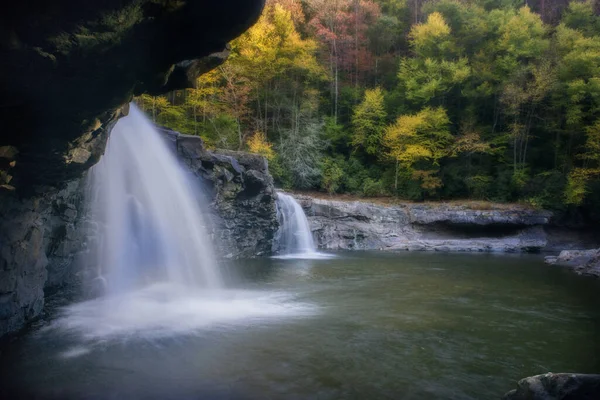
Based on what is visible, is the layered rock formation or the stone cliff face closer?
the layered rock formation

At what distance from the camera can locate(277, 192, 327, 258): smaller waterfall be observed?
2249 centimetres

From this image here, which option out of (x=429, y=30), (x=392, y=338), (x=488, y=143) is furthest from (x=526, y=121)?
(x=392, y=338)

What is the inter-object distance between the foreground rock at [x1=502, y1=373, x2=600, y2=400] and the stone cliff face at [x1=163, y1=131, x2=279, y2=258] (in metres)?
14.2

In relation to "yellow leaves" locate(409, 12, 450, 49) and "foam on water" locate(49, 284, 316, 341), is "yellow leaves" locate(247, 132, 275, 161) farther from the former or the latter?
"foam on water" locate(49, 284, 316, 341)

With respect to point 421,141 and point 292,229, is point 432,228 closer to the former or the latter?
point 421,141

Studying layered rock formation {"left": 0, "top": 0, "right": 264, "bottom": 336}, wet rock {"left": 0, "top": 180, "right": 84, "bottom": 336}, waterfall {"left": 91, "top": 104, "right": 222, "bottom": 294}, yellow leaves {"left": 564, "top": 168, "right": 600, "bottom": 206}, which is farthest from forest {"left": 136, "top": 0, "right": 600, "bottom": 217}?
layered rock formation {"left": 0, "top": 0, "right": 264, "bottom": 336}

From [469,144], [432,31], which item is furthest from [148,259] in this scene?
[432,31]

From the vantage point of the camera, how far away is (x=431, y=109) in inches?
1240

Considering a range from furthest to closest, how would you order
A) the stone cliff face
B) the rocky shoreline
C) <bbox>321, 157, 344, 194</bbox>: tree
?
<bbox>321, 157, 344, 194</bbox>: tree < the rocky shoreline < the stone cliff face

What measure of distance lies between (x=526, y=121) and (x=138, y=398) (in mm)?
30066

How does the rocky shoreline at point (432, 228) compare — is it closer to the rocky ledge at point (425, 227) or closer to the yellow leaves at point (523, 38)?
the rocky ledge at point (425, 227)

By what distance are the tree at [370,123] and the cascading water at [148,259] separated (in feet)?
60.9

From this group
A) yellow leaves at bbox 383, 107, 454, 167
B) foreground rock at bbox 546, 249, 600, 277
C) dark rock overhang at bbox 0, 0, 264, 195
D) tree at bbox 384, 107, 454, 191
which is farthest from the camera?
yellow leaves at bbox 383, 107, 454, 167

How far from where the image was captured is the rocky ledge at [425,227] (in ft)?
79.3
